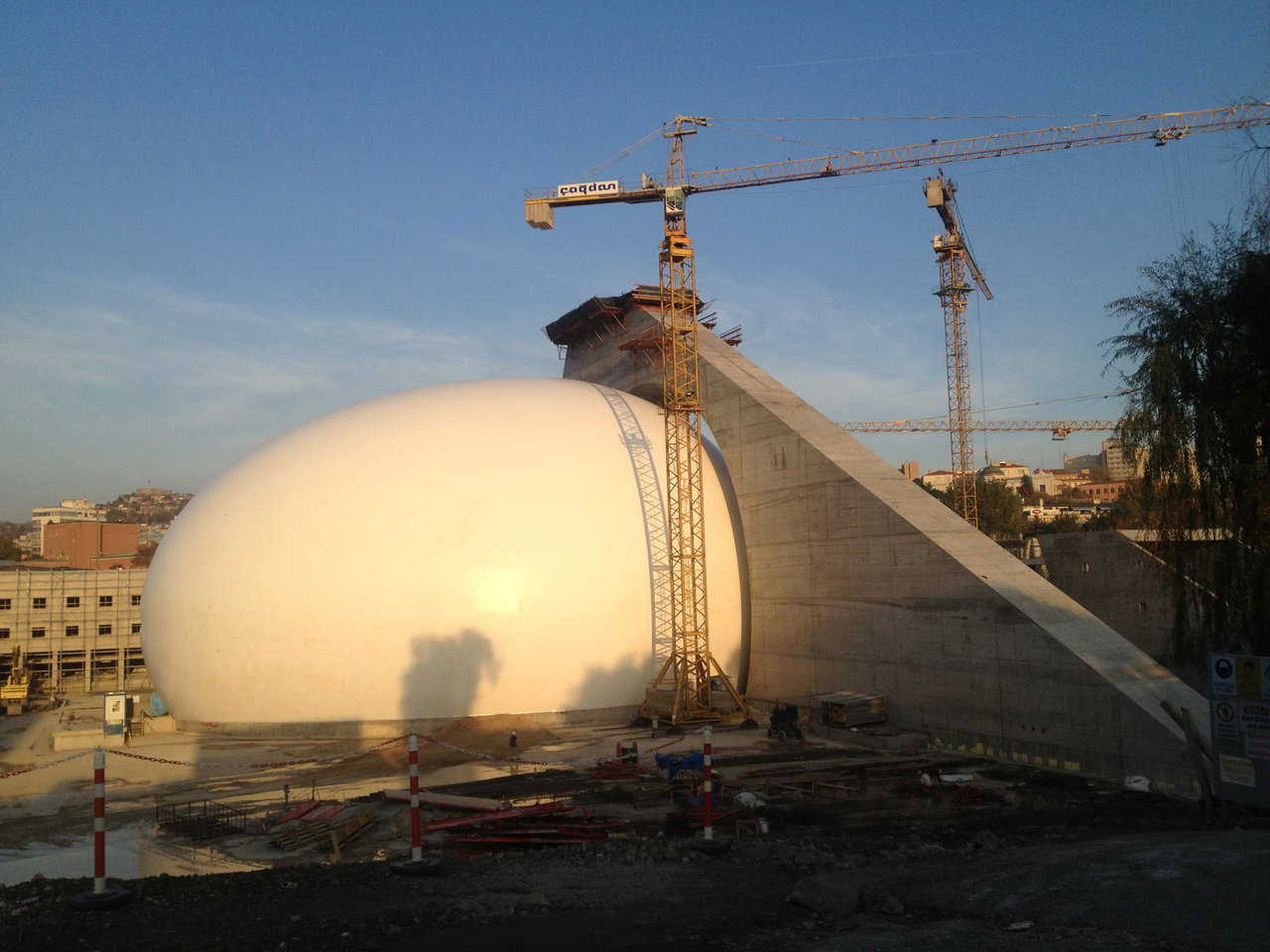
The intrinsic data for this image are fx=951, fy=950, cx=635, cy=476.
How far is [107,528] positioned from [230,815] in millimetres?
83899

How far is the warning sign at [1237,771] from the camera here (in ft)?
33.7

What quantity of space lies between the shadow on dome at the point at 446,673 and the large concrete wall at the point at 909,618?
26.4 ft

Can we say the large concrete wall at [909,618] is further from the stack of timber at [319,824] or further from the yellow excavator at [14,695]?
the yellow excavator at [14,695]

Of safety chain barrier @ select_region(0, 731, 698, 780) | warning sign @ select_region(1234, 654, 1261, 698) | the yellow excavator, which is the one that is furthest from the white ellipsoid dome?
warning sign @ select_region(1234, 654, 1261, 698)

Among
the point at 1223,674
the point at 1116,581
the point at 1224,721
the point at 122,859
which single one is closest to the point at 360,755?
the point at 122,859

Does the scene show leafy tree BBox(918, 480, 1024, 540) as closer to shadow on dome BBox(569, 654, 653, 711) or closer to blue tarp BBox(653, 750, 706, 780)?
shadow on dome BBox(569, 654, 653, 711)

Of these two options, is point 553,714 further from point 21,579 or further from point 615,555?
point 21,579

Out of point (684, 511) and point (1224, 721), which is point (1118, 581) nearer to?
point (684, 511)

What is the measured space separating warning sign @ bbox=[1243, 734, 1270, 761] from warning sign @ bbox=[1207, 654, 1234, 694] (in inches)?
19.5

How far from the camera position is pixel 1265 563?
15.1 meters

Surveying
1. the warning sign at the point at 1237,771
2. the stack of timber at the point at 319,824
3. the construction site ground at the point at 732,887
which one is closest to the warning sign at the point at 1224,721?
the warning sign at the point at 1237,771

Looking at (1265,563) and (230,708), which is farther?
(230,708)

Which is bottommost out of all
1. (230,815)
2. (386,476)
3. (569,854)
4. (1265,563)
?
(230,815)

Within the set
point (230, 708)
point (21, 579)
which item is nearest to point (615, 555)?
point (230, 708)
